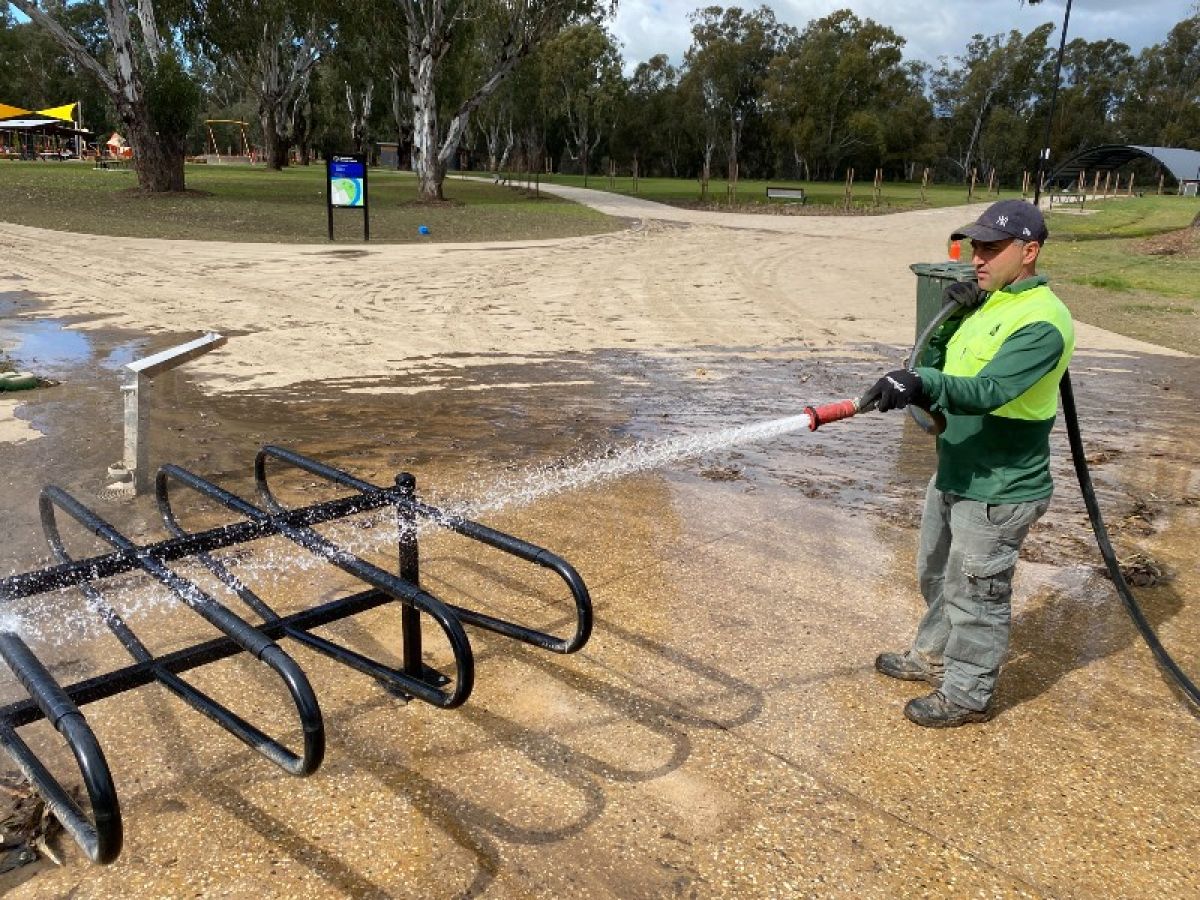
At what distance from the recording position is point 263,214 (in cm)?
2338

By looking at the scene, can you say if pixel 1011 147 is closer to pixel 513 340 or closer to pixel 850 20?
pixel 850 20

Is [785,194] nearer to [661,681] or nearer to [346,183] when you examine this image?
[346,183]

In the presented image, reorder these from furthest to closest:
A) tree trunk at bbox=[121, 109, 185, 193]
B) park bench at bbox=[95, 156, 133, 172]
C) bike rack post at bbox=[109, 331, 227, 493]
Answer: park bench at bbox=[95, 156, 133, 172] < tree trunk at bbox=[121, 109, 185, 193] < bike rack post at bbox=[109, 331, 227, 493]

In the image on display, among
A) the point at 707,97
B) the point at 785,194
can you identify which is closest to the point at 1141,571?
the point at 785,194

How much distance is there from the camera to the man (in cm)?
276

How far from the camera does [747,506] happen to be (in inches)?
205

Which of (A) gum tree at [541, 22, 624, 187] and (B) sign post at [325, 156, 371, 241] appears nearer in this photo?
(B) sign post at [325, 156, 371, 241]

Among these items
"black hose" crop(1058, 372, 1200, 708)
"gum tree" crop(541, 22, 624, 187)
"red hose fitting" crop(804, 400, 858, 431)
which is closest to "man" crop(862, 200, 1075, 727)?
"red hose fitting" crop(804, 400, 858, 431)

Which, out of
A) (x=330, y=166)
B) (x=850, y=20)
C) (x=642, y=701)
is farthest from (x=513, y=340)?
(x=850, y=20)

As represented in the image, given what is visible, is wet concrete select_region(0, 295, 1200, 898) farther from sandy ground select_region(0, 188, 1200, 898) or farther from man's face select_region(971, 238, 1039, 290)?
man's face select_region(971, 238, 1039, 290)

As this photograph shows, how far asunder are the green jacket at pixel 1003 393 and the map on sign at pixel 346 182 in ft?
59.5

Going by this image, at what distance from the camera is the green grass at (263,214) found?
20078 mm

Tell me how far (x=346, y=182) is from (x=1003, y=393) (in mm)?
19074

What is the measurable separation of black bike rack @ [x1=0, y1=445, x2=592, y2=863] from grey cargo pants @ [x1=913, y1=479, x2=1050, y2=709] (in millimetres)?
1277
